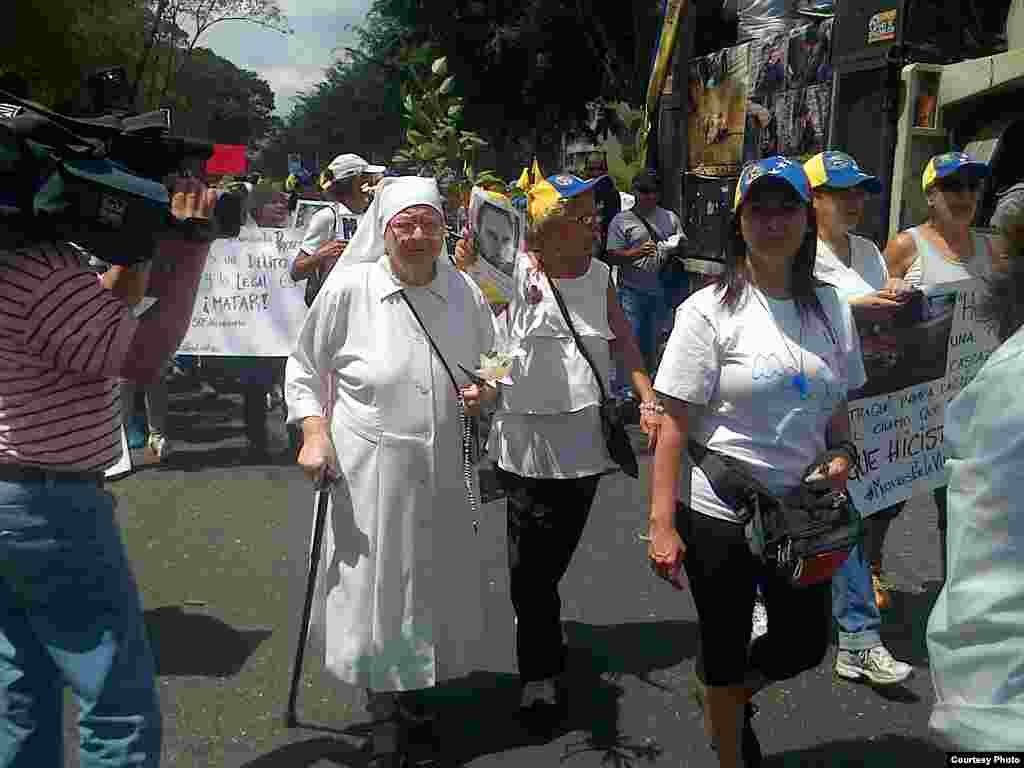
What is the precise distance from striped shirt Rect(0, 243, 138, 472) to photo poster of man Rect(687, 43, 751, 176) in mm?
9893

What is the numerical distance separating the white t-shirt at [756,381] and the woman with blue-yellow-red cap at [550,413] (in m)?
0.70

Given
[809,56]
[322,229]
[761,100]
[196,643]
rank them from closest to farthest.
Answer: [196,643], [322,229], [809,56], [761,100]

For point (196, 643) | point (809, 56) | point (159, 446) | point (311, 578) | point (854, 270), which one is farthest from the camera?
point (809, 56)

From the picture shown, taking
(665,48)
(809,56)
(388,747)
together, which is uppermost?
(665,48)

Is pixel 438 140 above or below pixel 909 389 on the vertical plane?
above

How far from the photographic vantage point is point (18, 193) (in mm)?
2191

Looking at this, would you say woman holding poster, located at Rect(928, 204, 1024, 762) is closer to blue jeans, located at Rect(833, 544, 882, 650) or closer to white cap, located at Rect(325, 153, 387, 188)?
blue jeans, located at Rect(833, 544, 882, 650)

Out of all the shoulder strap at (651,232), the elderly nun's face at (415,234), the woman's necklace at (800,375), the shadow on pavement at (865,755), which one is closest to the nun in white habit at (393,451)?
the elderly nun's face at (415,234)

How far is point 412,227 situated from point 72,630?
160 centimetres

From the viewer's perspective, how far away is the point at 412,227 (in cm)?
335

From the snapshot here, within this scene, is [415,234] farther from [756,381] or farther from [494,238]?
[756,381]

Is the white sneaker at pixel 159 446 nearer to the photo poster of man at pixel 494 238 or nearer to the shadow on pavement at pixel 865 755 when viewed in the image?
the photo poster of man at pixel 494 238

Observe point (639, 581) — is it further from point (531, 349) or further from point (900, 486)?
point (531, 349)

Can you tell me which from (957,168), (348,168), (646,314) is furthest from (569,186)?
(646,314)
